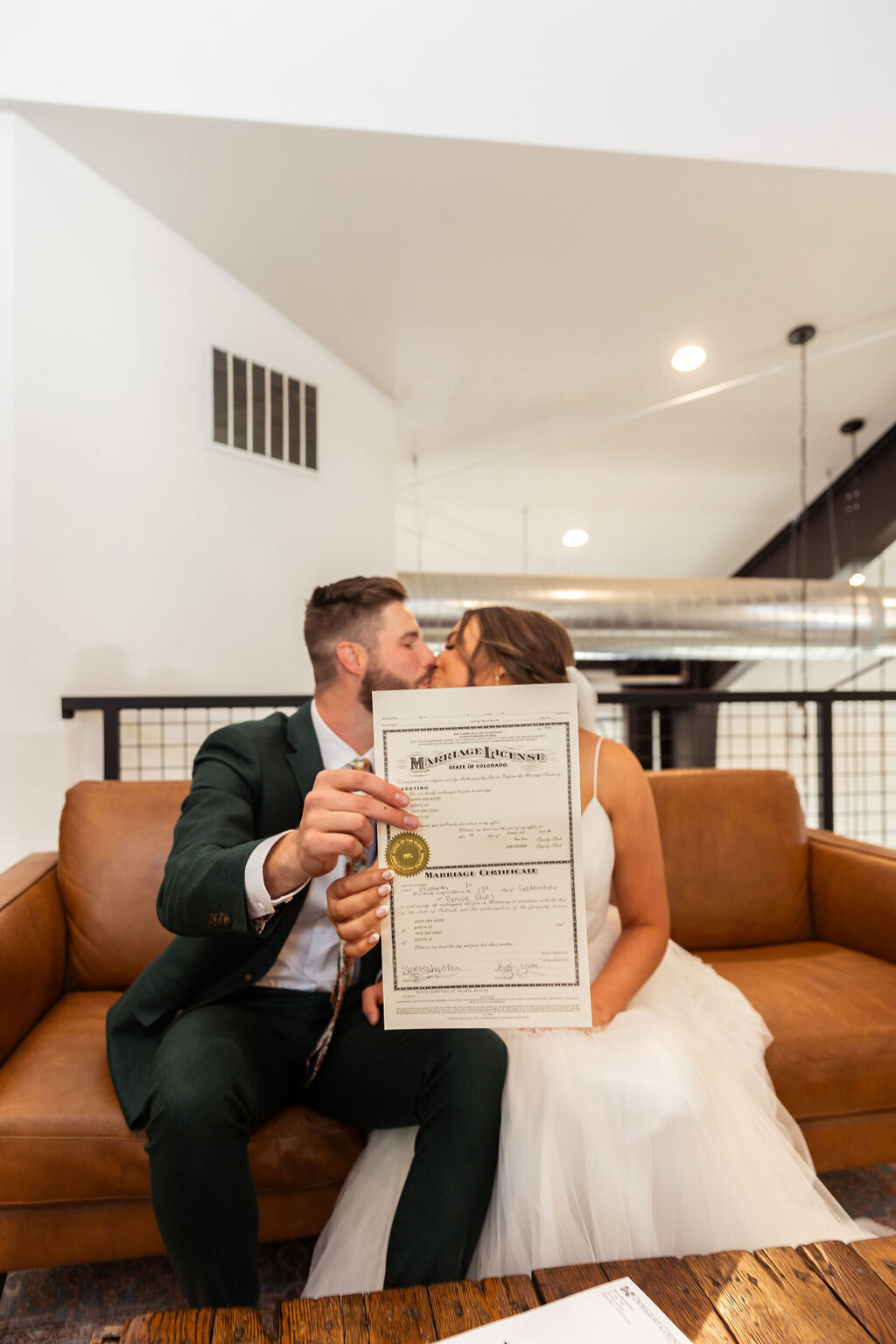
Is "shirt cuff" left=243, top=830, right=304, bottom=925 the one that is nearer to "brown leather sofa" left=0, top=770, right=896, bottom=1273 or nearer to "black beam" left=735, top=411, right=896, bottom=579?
"brown leather sofa" left=0, top=770, right=896, bottom=1273

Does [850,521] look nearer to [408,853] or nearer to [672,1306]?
[408,853]

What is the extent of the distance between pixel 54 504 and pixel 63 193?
42.2 inches

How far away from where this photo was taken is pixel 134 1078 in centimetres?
138

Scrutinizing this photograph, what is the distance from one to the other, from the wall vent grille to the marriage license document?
114 inches

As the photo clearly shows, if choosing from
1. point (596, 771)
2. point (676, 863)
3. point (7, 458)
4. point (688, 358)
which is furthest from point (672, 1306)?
point (688, 358)

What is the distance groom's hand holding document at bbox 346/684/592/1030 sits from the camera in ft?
3.27

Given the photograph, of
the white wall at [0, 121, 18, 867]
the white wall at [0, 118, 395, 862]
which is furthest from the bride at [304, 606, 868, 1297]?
the white wall at [0, 118, 395, 862]

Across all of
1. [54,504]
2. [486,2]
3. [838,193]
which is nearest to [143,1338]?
[54,504]

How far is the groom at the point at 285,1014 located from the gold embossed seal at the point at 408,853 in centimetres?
2

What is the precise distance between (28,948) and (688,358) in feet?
14.1

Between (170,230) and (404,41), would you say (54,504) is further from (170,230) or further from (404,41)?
(404,41)

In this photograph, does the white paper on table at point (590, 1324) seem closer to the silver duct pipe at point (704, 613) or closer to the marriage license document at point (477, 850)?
the marriage license document at point (477, 850)

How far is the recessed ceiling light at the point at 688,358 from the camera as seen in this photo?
14.8 feet
